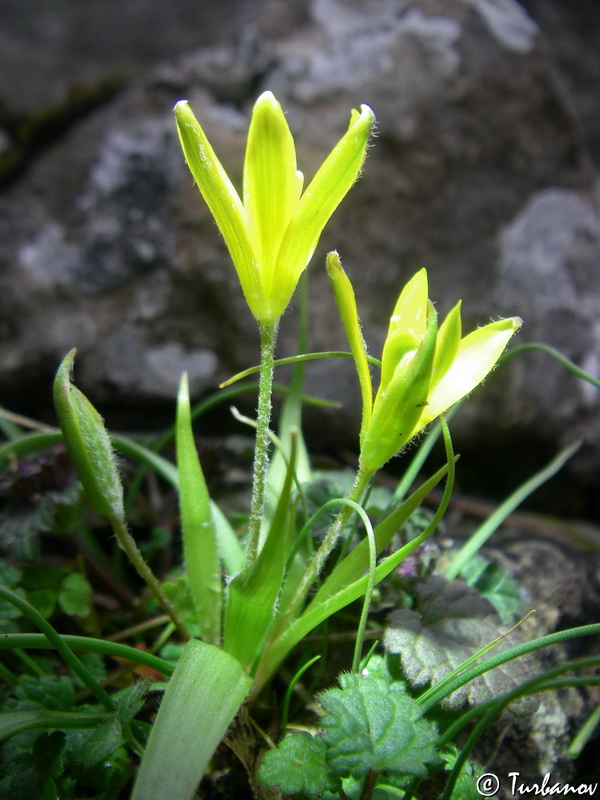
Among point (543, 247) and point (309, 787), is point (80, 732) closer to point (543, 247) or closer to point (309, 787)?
point (309, 787)

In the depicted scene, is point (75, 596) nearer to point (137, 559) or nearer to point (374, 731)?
point (137, 559)

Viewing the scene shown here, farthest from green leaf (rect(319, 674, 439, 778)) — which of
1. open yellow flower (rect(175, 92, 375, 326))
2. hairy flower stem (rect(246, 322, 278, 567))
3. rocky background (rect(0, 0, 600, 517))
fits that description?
rocky background (rect(0, 0, 600, 517))

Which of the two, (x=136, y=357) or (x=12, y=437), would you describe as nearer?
(x=12, y=437)

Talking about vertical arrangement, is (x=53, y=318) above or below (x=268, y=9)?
below

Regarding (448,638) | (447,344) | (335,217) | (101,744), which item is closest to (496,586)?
(448,638)

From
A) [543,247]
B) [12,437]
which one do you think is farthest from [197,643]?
[543,247]

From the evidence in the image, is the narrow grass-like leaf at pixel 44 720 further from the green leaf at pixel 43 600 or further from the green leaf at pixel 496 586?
the green leaf at pixel 496 586
